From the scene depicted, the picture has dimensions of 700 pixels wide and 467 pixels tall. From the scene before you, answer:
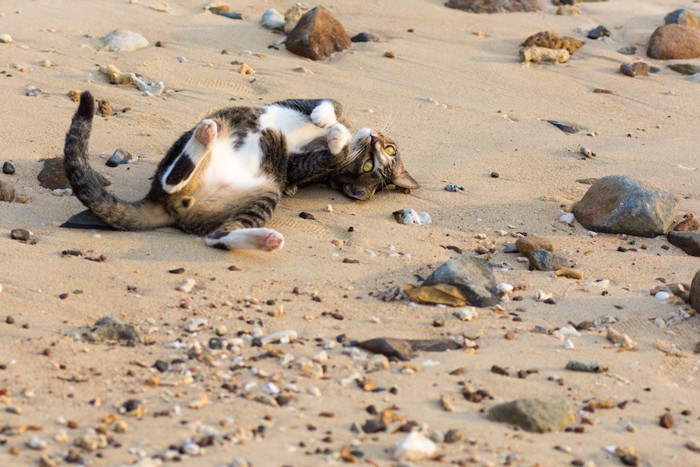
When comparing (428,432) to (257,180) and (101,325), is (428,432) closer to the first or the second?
(101,325)

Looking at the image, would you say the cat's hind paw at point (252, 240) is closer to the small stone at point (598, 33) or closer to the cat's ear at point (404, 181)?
the cat's ear at point (404, 181)

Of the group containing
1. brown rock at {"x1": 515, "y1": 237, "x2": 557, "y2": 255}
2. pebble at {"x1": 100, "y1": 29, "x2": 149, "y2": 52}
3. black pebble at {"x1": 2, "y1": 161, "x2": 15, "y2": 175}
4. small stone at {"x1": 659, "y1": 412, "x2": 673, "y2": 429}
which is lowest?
small stone at {"x1": 659, "y1": 412, "x2": 673, "y2": 429}

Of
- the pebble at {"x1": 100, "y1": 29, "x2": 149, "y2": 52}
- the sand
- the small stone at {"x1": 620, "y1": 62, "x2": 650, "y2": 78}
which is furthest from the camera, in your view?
the small stone at {"x1": 620, "y1": 62, "x2": 650, "y2": 78}

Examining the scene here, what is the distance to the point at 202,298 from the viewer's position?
429 cm

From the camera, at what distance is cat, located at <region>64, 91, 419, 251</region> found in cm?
488

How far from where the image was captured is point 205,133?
506 centimetres

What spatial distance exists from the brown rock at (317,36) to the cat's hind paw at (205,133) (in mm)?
3035

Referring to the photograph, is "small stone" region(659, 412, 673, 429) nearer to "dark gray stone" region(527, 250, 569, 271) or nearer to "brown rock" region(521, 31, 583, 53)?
"dark gray stone" region(527, 250, 569, 271)

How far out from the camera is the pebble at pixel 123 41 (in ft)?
24.4

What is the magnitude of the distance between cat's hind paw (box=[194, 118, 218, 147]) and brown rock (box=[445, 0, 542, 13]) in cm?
504

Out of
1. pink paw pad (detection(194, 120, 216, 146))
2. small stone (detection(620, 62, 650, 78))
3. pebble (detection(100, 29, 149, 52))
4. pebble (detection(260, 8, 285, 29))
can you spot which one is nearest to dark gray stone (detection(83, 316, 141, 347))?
pink paw pad (detection(194, 120, 216, 146))

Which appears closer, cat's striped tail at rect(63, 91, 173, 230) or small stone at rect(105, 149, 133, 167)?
cat's striped tail at rect(63, 91, 173, 230)

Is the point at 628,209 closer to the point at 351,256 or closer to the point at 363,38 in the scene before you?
the point at 351,256

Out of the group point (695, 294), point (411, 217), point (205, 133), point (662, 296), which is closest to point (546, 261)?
point (662, 296)
